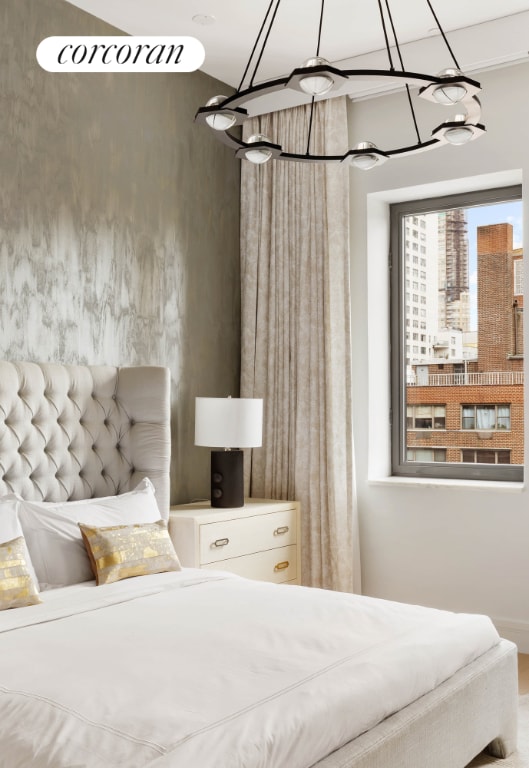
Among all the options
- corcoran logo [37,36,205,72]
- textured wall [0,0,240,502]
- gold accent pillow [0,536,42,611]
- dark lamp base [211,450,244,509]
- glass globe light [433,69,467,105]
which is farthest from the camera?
dark lamp base [211,450,244,509]

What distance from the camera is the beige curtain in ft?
13.8

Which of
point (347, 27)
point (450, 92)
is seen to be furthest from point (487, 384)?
point (450, 92)

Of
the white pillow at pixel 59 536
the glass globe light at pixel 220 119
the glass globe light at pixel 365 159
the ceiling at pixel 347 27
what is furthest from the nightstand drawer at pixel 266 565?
the ceiling at pixel 347 27

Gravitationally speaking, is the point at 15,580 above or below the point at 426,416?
below

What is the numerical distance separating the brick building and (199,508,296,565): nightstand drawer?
0.92 meters

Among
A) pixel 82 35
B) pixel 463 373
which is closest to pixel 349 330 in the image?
pixel 463 373

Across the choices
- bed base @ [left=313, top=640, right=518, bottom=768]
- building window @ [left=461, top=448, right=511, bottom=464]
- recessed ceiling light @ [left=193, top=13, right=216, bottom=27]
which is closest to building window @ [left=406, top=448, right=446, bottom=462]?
building window @ [left=461, top=448, right=511, bottom=464]

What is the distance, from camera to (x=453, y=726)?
2.16 metres

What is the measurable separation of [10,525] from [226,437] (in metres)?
1.38

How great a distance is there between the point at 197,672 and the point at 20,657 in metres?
0.46

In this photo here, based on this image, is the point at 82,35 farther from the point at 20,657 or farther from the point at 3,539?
the point at 20,657

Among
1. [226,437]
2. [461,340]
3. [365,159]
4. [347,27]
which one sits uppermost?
[347,27]

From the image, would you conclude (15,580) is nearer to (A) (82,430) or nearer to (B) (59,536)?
(B) (59,536)

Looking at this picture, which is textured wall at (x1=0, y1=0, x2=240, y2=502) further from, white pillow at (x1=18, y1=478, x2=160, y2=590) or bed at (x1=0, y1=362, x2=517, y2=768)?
white pillow at (x1=18, y1=478, x2=160, y2=590)
